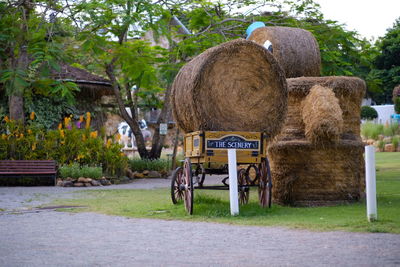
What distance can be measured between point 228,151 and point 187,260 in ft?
11.5

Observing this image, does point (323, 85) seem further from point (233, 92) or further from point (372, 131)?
point (372, 131)

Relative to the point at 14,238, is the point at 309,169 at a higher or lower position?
higher

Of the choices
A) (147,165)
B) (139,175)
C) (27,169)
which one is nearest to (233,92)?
(27,169)

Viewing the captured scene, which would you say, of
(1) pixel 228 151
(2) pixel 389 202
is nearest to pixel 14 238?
(1) pixel 228 151

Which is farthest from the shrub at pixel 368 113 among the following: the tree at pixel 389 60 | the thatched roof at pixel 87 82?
the thatched roof at pixel 87 82

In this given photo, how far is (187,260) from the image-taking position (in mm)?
5793

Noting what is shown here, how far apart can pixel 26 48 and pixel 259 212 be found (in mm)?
10183

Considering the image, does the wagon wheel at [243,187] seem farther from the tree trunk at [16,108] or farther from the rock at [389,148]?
the rock at [389,148]

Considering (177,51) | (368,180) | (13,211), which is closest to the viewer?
(368,180)

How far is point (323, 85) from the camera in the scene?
10.8 meters

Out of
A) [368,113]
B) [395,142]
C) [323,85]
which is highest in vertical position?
[368,113]

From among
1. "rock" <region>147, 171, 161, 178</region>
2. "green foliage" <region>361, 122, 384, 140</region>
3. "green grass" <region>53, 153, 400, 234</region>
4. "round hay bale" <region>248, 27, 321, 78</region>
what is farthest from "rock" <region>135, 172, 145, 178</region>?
"green foliage" <region>361, 122, 384, 140</region>

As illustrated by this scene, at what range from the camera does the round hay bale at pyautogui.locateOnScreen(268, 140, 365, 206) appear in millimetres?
10680

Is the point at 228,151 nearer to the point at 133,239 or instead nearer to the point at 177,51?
the point at 133,239
